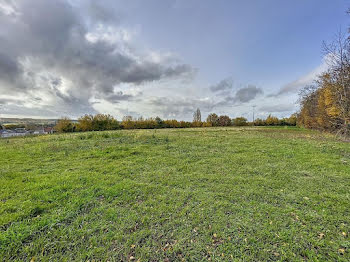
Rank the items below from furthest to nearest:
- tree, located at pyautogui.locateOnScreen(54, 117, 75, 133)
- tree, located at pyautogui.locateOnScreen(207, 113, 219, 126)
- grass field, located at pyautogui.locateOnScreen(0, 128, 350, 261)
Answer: tree, located at pyautogui.locateOnScreen(207, 113, 219, 126), tree, located at pyautogui.locateOnScreen(54, 117, 75, 133), grass field, located at pyautogui.locateOnScreen(0, 128, 350, 261)

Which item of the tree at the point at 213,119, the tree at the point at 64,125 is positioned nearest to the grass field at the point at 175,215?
the tree at the point at 64,125

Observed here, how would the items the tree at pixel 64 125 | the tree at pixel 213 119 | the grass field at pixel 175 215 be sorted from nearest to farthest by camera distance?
1. the grass field at pixel 175 215
2. the tree at pixel 64 125
3. the tree at pixel 213 119

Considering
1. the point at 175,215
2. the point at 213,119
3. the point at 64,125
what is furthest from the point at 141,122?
the point at 175,215

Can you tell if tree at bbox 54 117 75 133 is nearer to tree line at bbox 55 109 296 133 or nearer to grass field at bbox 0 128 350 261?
tree line at bbox 55 109 296 133

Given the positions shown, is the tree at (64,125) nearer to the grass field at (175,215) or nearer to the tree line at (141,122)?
the tree line at (141,122)

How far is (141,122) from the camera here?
4728 centimetres

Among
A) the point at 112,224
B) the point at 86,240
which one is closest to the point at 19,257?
the point at 86,240

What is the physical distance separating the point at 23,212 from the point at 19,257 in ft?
3.99

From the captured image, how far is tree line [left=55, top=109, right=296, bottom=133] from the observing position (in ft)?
112

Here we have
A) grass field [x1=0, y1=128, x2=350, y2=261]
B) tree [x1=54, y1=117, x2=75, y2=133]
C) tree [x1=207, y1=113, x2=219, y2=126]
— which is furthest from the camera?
tree [x1=207, y1=113, x2=219, y2=126]

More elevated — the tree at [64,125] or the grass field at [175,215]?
the tree at [64,125]

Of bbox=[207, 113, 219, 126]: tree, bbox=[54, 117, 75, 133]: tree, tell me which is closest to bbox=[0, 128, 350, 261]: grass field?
bbox=[54, 117, 75, 133]: tree

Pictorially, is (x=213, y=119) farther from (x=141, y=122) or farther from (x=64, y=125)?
(x=64, y=125)

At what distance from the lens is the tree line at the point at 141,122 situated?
34.2 meters
